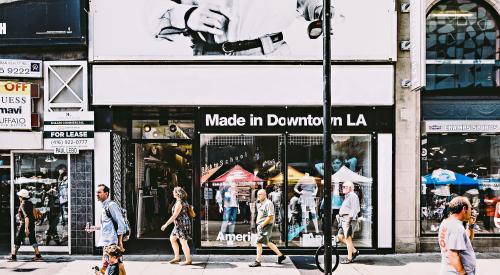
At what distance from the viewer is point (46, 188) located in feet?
38.5

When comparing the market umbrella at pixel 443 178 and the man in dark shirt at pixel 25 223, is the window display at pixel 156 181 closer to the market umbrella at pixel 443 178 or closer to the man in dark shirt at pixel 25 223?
the man in dark shirt at pixel 25 223

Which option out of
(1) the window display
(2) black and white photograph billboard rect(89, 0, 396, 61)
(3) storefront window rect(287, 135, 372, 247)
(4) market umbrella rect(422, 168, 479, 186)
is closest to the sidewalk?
(3) storefront window rect(287, 135, 372, 247)

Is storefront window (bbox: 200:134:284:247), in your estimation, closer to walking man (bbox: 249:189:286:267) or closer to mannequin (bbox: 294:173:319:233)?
mannequin (bbox: 294:173:319:233)

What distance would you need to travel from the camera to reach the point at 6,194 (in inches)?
525

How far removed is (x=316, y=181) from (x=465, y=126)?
12.5 ft

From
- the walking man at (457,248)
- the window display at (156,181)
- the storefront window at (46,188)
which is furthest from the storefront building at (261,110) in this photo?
the walking man at (457,248)

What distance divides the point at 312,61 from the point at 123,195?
573 cm

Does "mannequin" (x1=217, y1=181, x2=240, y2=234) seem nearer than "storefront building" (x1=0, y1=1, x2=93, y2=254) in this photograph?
No

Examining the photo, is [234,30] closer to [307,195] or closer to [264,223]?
[307,195]

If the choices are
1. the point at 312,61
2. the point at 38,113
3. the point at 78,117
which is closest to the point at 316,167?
the point at 312,61

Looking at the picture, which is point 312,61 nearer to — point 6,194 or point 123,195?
point 123,195

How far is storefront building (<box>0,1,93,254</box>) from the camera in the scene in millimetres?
11188

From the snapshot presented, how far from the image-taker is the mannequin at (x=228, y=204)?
1152 cm

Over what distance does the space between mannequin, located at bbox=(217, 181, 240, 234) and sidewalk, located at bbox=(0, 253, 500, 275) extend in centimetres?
80
